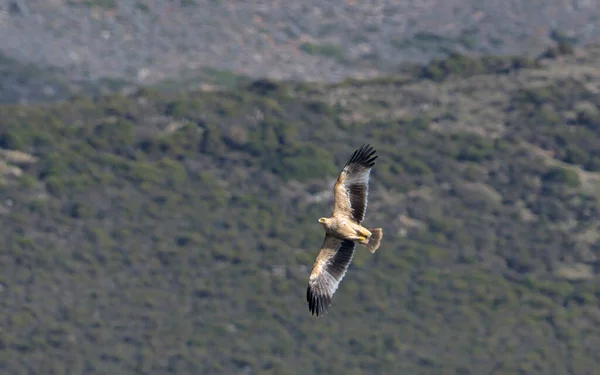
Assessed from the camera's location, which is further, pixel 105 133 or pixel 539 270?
pixel 105 133

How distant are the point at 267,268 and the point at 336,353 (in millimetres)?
8242

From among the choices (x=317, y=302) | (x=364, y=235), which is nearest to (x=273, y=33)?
(x=317, y=302)

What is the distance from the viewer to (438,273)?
72.4 m

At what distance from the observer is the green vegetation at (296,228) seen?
66.0 meters

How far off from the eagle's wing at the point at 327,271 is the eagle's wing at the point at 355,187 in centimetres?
65

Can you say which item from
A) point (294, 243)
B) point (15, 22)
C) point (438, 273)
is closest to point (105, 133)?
point (15, 22)

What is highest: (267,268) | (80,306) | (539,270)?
(539,270)

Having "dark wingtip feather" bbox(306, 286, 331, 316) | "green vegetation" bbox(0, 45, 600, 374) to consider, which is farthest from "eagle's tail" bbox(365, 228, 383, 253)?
"green vegetation" bbox(0, 45, 600, 374)

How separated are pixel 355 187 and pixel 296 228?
150ft

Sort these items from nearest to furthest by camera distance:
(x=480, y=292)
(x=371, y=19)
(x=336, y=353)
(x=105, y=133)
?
(x=336, y=353)
(x=480, y=292)
(x=105, y=133)
(x=371, y=19)

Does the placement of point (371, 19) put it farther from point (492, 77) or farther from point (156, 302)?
point (156, 302)

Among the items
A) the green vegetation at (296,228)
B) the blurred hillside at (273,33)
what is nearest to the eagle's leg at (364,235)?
the green vegetation at (296,228)

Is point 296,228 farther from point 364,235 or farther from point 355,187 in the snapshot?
point 364,235

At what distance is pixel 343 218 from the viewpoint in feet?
96.2
